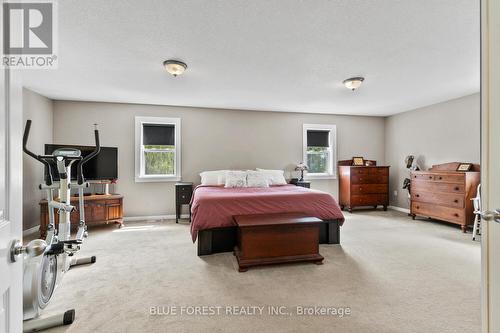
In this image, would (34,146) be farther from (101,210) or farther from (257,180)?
(257,180)

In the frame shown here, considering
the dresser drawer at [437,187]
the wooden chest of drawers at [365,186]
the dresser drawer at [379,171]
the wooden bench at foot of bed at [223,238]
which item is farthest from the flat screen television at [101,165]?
the dresser drawer at [437,187]

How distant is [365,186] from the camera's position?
18.3ft

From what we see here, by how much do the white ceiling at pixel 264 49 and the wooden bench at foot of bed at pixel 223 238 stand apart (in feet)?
6.98

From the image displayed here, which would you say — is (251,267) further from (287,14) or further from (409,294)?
(287,14)

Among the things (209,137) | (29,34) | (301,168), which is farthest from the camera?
(301,168)

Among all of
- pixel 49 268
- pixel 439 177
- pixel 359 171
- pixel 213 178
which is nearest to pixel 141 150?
pixel 213 178

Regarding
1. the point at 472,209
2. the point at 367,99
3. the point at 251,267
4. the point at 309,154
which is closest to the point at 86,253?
the point at 251,267

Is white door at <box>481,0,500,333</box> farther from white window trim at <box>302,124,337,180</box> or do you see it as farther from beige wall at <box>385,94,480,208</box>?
white window trim at <box>302,124,337,180</box>

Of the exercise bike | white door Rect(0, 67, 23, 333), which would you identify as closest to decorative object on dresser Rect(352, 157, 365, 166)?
the exercise bike

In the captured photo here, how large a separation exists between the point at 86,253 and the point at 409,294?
3.69 metres

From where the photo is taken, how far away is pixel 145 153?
16.2 feet

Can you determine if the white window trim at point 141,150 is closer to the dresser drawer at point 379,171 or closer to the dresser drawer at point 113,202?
the dresser drawer at point 113,202

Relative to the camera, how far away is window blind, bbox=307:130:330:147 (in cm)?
585

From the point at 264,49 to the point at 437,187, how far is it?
4173 millimetres
